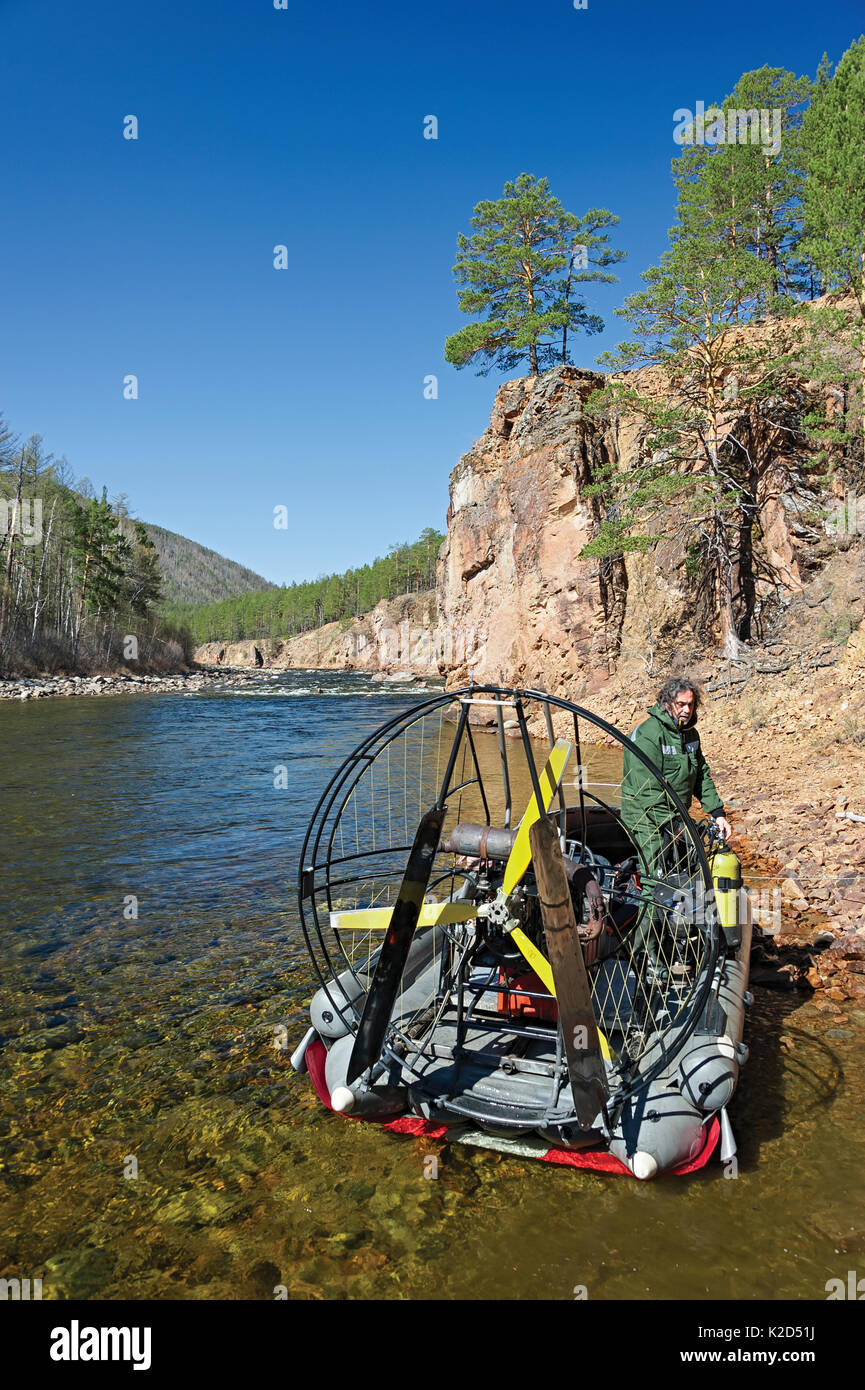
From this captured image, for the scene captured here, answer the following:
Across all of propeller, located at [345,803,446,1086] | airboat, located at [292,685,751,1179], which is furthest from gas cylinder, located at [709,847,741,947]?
propeller, located at [345,803,446,1086]

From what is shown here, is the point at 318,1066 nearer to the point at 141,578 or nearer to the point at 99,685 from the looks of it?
the point at 99,685

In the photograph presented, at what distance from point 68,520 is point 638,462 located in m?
46.0

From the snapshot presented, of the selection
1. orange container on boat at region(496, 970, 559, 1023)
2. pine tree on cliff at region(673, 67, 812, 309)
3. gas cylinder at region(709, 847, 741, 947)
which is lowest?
orange container on boat at region(496, 970, 559, 1023)

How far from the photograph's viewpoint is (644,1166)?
12.1 feet

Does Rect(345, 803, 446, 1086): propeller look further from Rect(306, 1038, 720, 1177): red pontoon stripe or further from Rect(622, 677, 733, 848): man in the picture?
Rect(622, 677, 733, 848): man

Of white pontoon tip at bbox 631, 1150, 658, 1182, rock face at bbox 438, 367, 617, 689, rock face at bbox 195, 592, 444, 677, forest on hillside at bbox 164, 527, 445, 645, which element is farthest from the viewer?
forest on hillside at bbox 164, 527, 445, 645

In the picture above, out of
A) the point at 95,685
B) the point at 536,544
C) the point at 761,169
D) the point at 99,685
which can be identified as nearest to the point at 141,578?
the point at 99,685

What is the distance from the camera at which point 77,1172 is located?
4379 millimetres

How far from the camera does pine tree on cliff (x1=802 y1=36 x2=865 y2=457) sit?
17172mm

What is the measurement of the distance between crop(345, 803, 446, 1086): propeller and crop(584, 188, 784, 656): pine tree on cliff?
55.3 feet

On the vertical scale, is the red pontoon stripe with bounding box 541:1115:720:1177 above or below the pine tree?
below

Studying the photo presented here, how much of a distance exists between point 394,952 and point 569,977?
0.95 metres
